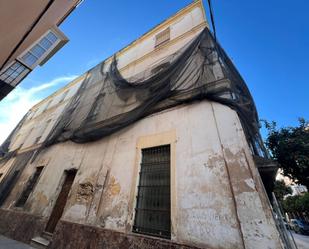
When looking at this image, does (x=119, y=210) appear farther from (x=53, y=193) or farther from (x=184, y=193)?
(x=53, y=193)

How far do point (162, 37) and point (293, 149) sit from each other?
8.18m

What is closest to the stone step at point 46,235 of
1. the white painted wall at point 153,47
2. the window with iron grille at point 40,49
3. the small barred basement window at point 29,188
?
the small barred basement window at point 29,188

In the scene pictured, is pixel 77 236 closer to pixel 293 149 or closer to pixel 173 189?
pixel 173 189

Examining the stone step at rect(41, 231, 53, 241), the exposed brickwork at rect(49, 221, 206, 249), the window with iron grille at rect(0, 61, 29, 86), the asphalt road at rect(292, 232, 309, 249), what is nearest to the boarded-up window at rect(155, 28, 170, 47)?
the exposed brickwork at rect(49, 221, 206, 249)

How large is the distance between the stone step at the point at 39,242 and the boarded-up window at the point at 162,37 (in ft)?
26.9

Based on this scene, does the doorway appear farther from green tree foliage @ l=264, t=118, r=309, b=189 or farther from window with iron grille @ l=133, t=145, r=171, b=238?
green tree foliage @ l=264, t=118, r=309, b=189

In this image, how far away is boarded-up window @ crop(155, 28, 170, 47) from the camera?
7.18 meters

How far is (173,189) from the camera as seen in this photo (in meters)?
3.08

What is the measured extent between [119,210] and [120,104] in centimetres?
306

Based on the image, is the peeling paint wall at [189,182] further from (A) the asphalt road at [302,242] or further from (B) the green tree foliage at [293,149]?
(A) the asphalt road at [302,242]

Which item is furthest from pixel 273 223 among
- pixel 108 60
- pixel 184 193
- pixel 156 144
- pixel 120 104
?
pixel 108 60

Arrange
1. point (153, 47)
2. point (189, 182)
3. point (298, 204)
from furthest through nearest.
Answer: point (298, 204) → point (153, 47) → point (189, 182)

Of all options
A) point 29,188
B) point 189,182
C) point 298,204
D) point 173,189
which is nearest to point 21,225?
point 29,188

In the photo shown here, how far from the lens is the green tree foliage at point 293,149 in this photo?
6929mm
